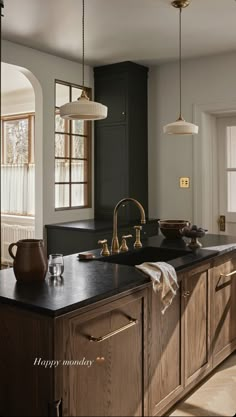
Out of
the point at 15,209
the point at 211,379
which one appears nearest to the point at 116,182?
the point at 15,209

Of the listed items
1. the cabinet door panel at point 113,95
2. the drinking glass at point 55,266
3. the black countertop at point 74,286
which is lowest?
the black countertop at point 74,286

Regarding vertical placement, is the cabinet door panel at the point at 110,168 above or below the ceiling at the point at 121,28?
below

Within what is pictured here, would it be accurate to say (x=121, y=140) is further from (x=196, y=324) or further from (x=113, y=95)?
(x=196, y=324)

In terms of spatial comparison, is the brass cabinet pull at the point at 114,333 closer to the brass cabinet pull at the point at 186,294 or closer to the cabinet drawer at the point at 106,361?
the cabinet drawer at the point at 106,361

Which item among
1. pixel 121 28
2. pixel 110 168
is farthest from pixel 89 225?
pixel 121 28

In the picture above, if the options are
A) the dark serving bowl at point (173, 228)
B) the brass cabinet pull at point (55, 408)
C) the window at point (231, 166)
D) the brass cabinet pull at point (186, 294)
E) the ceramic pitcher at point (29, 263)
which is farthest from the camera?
the window at point (231, 166)

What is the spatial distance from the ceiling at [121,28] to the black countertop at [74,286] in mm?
2002

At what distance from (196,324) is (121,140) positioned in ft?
9.61

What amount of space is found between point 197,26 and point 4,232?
14.1 ft

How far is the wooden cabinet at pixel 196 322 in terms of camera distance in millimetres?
2574

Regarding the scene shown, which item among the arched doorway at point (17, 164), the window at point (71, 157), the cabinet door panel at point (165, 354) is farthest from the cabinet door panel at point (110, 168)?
the cabinet door panel at point (165, 354)

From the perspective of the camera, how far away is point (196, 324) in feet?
8.82

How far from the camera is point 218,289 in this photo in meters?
3.00

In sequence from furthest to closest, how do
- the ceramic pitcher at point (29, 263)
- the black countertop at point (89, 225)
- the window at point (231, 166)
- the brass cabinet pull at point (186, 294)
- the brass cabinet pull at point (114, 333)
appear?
1. the window at point (231, 166)
2. the black countertop at point (89, 225)
3. the brass cabinet pull at point (186, 294)
4. the ceramic pitcher at point (29, 263)
5. the brass cabinet pull at point (114, 333)
